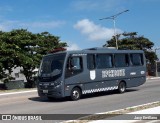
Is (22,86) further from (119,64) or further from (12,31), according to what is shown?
(119,64)

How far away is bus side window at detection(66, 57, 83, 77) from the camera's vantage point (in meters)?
19.3

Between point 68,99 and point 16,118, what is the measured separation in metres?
6.99

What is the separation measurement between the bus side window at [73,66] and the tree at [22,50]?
19.0 metres

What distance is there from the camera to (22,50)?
4009cm

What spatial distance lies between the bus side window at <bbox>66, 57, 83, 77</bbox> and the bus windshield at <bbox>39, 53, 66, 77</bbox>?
0.38 meters

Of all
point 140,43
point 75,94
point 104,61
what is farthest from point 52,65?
point 140,43

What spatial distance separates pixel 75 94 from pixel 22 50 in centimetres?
2127

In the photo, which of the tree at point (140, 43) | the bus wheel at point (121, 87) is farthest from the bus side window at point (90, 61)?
the tree at point (140, 43)

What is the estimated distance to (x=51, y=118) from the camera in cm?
1323

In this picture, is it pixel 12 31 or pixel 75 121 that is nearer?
pixel 75 121

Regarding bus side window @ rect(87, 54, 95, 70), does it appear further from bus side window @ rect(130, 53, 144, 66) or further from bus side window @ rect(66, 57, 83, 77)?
bus side window @ rect(130, 53, 144, 66)

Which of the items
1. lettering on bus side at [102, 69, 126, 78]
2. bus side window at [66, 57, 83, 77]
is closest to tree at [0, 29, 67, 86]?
lettering on bus side at [102, 69, 126, 78]

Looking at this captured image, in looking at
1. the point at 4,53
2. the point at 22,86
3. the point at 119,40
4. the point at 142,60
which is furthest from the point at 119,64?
the point at 119,40

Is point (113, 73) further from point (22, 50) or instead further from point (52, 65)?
point (22, 50)
